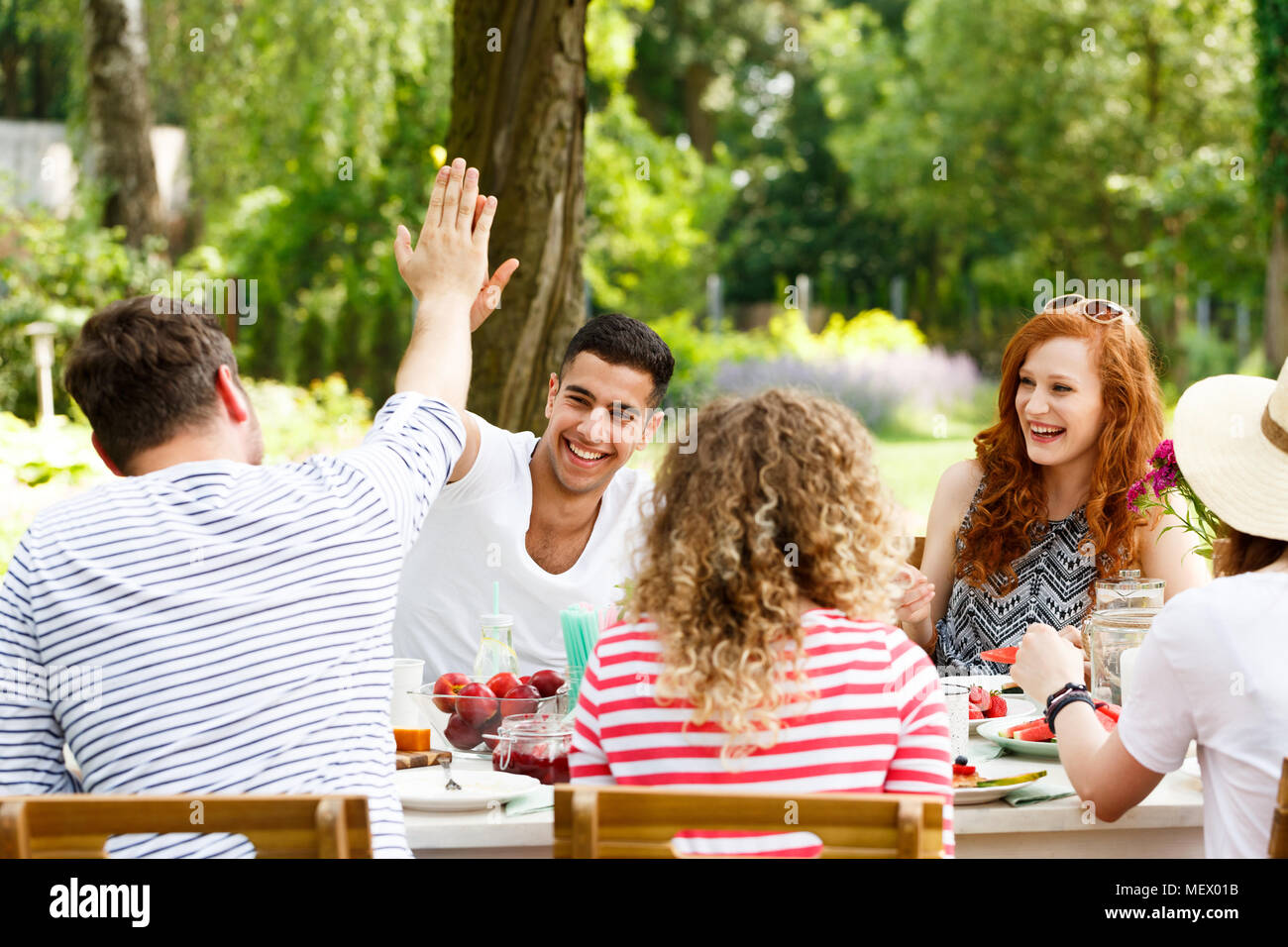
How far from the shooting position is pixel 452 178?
8.50 ft

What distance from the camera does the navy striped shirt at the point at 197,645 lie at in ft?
6.03

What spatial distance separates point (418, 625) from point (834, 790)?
6.19 ft

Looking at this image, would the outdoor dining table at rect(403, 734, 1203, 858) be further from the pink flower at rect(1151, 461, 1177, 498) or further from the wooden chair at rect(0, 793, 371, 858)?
the pink flower at rect(1151, 461, 1177, 498)

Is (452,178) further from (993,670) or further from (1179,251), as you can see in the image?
(1179,251)

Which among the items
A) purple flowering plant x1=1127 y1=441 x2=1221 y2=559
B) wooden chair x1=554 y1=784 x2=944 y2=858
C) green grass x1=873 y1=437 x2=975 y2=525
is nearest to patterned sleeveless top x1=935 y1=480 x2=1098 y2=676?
purple flowering plant x1=1127 y1=441 x2=1221 y2=559

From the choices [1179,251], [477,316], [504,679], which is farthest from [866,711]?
A: [1179,251]

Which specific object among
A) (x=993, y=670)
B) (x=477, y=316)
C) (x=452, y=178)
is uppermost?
(x=452, y=178)

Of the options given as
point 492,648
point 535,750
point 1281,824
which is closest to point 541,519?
point 492,648

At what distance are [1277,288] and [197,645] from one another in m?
14.5

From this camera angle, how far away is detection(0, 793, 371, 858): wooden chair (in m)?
1.68

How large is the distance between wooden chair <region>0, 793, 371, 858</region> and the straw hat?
1418mm

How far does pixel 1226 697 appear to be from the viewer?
195 centimetres

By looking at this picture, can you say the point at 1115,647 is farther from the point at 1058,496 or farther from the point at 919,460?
the point at 919,460

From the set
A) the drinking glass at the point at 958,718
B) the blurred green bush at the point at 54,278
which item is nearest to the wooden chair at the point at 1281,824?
the drinking glass at the point at 958,718
